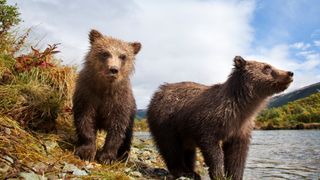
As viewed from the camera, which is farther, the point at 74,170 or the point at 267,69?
the point at 267,69

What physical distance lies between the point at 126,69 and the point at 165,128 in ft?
4.42

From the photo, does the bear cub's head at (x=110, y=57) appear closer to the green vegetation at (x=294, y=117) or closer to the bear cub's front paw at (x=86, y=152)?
the bear cub's front paw at (x=86, y=152)

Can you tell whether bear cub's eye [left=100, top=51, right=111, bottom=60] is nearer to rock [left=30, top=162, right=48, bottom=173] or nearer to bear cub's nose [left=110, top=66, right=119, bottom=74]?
bear cub's nose [left=110, top=66, right=119, bottom=74]

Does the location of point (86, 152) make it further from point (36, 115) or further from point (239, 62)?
point (239, 62)

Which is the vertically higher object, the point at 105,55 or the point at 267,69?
the point at 267,69

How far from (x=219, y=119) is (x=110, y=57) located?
217 cm

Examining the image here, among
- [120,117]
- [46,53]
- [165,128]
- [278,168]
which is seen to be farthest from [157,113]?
[278,168]

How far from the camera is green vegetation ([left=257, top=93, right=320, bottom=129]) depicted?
82688mm

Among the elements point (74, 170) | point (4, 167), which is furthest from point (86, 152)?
point (4, 167)

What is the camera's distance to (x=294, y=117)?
9169 centimetres

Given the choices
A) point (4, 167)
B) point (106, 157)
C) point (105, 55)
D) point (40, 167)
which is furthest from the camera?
point (105, 55)

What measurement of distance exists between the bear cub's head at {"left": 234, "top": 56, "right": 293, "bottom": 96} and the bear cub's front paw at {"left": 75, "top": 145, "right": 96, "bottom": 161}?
9.90 feet

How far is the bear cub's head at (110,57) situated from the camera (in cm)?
739

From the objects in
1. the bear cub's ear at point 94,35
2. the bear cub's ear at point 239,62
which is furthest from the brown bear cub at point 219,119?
the bear cub's ear at point 94,35
